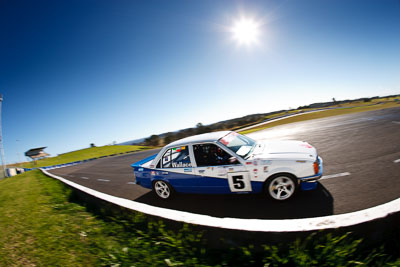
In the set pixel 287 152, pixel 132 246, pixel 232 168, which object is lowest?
pixel 132 246

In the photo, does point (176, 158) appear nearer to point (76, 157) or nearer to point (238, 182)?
point (238, 182)

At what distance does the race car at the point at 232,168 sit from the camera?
3518 millimetres

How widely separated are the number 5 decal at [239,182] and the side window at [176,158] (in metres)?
1.06

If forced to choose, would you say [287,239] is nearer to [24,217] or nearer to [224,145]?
[224,145]

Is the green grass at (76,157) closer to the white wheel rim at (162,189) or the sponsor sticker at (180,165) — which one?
the white wheel rim at (162,189)

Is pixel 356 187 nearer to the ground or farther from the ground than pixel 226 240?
nearer to the ground

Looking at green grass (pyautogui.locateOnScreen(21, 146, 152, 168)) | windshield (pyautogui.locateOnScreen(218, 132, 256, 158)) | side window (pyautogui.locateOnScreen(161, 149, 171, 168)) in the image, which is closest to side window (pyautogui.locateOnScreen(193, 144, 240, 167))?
windshield (pyautogui.locateOnScreen(218, 132, 256, 158))

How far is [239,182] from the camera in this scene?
377cm

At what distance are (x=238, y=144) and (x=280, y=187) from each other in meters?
1.38

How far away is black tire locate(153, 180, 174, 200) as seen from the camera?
4605 millimetres

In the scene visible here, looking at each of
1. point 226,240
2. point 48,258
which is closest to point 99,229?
point 48,258

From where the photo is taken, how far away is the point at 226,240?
2045 millimetres

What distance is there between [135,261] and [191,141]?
275 cm

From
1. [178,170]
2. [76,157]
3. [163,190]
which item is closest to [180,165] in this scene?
[178,170]
